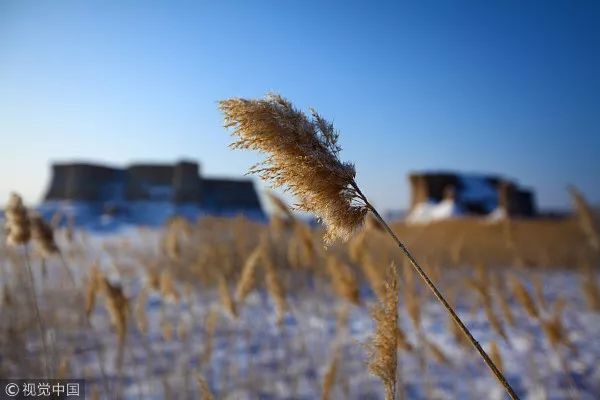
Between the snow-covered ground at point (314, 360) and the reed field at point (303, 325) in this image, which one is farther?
the snow-covered ground at point (314, 360)

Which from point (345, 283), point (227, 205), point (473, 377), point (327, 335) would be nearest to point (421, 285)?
point (327, 335)

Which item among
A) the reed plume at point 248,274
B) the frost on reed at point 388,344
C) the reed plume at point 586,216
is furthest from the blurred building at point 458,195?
the frost on reed at point 388,344

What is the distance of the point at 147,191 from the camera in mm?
44594

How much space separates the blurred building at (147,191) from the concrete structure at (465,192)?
60.1ft

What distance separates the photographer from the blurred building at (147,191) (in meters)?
40.7

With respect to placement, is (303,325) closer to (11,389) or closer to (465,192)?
(11,389)

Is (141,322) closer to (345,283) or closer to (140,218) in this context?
(345,283)

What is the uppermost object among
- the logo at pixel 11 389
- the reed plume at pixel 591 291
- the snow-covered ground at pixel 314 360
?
the reed plume at pixel 591 291

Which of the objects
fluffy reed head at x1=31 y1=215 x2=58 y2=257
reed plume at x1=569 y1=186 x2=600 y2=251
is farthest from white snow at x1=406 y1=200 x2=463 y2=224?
fluffy reed head at x1=31 y1=215 x2=58 y2=257

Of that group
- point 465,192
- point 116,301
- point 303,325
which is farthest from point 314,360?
point 465,192

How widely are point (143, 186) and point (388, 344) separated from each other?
47366 mm

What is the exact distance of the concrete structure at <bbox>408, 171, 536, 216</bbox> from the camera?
35.3 metres

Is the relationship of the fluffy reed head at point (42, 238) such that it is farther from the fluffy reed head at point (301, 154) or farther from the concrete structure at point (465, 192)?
the concrete structure at point (465, 192)

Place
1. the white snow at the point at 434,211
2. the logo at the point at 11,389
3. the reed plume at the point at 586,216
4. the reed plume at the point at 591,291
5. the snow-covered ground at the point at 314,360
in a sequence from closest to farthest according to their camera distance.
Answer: the logo at the point at 11,389
the snow-covered ground at the point at 314,360
the reed plume at the point at 586,216
the reed plume at the point at 591,291
the white snow at the point at 434,211
